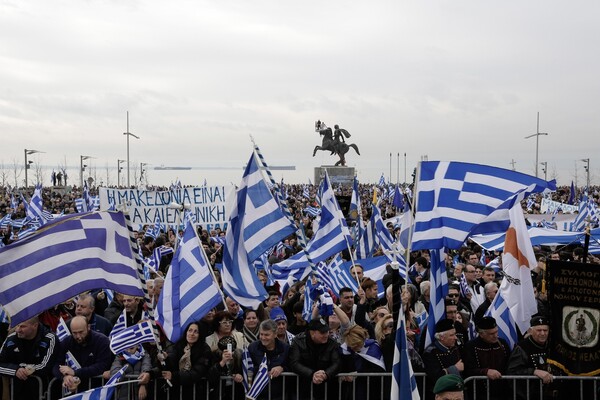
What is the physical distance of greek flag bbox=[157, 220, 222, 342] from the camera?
7.50m

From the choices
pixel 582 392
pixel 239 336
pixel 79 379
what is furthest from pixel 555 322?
pixel 79 379

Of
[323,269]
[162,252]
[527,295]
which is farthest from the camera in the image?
[162,252]

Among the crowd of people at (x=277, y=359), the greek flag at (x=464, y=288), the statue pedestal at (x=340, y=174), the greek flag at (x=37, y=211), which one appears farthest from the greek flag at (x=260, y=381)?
the statue pedestal at (x=340, y=174)

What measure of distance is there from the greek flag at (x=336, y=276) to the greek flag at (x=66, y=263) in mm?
4031

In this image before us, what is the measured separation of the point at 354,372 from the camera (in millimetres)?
7223

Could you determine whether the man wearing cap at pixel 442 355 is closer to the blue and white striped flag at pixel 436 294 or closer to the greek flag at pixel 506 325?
the blue and white striped flag at pixel 436 294

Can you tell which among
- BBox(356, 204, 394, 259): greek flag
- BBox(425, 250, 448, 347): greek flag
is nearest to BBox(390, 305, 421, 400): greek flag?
BBox(425, 250, 448, 347): greek flag

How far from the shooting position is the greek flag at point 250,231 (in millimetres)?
8344

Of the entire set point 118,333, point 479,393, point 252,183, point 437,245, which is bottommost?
point 479,393

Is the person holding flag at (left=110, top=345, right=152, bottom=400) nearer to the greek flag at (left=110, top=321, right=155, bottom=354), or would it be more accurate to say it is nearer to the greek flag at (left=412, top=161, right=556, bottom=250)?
the greek flag at (left=110, top=321, right=155, bottom=354)

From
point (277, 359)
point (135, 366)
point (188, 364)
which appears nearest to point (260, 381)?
point (277, 359)

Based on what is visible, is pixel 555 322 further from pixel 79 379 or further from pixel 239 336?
pixel 79 379

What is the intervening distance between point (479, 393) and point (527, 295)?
158 centimetres

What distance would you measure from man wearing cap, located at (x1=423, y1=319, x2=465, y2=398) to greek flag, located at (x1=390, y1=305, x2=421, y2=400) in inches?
45.2
